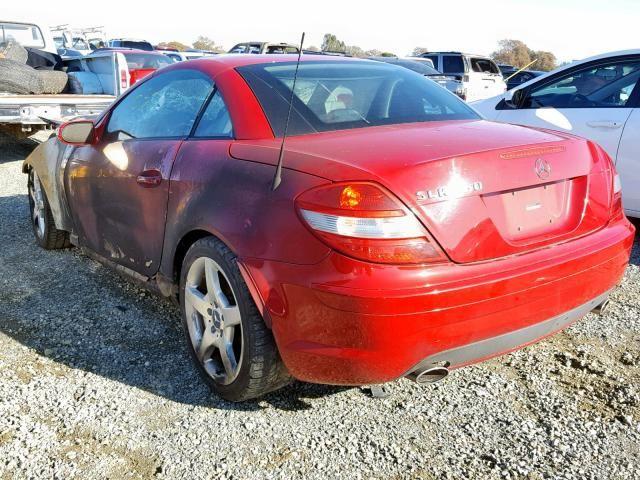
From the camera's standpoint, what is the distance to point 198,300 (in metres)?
2.87

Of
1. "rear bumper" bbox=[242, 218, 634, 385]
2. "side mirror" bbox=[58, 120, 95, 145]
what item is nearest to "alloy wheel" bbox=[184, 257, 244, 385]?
"rear bumper" bbox=[242, 218, 634, 385]

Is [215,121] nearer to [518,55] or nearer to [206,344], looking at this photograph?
[206,344]

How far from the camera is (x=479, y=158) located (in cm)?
236

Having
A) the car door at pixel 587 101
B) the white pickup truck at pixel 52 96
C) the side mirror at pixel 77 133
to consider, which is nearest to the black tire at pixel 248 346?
the side mirror at pixel 77 133

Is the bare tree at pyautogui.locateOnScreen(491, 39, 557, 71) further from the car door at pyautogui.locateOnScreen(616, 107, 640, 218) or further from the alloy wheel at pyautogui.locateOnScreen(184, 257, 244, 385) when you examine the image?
the alloy wheel at pyautogui.locateOnScreen(184, 257, 244, 385)

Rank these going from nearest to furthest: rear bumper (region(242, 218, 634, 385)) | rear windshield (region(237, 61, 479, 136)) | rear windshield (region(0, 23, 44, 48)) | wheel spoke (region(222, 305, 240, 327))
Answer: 1. rear bumper (region(242, 218, 634, 385))
2. wheel spoke (region(222, 305, 240, 327))
3. rear windshield (region(237, 61, 479, 136))
4. rear windshield (region(0, 23, 44, 48))

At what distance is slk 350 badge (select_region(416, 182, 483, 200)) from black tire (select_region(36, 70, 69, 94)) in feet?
26.3

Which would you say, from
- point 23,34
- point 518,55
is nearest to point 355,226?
point 23,34

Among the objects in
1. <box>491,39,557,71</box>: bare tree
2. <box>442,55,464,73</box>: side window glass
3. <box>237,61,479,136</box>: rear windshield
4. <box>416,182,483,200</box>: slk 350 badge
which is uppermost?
<box>237,61,479,136</box>: rear windshield

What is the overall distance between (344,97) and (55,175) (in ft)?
7.64

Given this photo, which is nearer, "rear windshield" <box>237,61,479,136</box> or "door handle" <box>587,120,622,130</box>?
"rear windshield" <box>237,61,479,136</box>

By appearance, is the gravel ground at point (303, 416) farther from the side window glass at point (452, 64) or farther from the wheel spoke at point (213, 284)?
the side window glass at point (452, 64)

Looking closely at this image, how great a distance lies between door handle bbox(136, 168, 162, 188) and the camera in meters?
3.11

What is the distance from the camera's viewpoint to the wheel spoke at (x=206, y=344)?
9.32 feet
